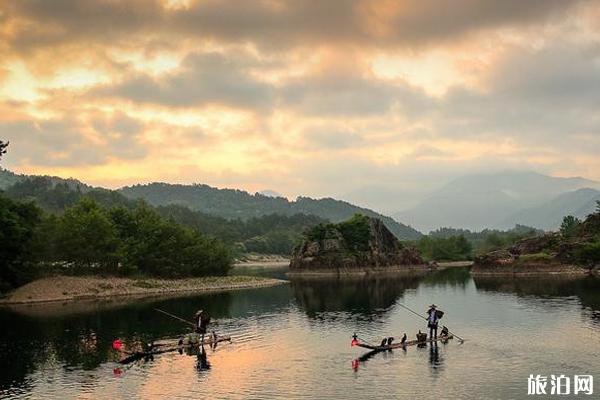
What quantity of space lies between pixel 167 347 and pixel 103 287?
2362 inches

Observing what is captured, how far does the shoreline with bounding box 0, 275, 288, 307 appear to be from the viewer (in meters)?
95.8

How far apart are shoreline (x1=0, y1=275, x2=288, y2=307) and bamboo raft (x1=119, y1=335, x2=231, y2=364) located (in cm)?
4904

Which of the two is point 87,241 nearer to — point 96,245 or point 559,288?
point 96,245

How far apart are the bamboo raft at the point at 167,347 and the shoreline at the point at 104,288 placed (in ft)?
161

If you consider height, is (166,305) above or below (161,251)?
below

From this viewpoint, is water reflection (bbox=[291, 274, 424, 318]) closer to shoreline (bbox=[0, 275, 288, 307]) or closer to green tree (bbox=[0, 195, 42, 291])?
shoreline (bbox=[0, 275, 288, 307])

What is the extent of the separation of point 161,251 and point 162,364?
83.8 m

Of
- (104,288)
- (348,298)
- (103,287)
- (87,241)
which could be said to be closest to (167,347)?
(348,298)

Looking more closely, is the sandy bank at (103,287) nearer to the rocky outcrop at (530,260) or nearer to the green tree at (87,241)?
the green tree at (87,241)

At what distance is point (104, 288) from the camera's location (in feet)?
354

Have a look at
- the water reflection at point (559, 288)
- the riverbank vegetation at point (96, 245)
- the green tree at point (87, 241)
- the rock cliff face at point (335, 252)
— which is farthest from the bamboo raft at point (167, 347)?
the rock cliff face at point (335, 252)

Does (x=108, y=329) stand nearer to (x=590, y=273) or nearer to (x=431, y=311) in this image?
(x=431, y=311)

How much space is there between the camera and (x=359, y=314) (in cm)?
7944

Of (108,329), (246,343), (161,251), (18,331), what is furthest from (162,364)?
(161,251)
